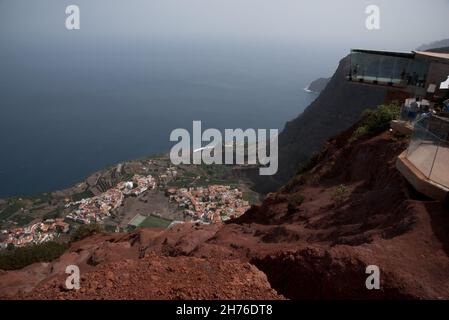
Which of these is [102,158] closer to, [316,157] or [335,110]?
[335,110]

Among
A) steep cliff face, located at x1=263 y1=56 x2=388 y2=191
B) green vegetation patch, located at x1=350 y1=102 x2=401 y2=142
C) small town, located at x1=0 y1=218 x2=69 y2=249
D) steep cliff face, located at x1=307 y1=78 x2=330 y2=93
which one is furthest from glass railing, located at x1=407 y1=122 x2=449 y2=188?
steep cliff face, located at x1=307 y1=78 x2=330 y2=93

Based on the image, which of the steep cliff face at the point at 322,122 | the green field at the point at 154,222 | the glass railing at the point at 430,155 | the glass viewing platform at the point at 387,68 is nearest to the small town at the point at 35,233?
the green field at the point at 154,222

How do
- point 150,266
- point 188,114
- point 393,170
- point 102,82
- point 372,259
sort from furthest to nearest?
1. point 102,82
2. point 188,114
3. point 393,170
4. point 150,266
5. point 372,259

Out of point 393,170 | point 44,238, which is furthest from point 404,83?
point 44,238

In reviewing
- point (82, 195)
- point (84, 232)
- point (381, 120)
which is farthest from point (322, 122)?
point (84, 232)

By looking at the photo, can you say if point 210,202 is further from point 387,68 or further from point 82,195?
point 387,68
